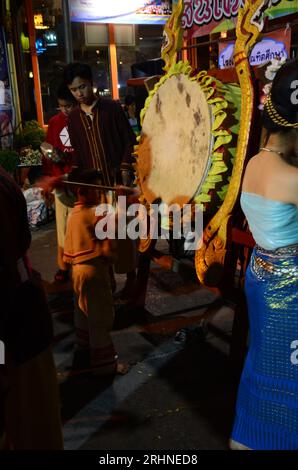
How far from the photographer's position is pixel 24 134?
9320 millimetres

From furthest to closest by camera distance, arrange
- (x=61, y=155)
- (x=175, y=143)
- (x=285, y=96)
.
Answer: (x=61, y=155), (x=175, y=143), (x=285, y=96)

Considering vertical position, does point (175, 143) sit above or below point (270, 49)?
below

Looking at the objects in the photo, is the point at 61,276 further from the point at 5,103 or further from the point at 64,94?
the point at 5,103

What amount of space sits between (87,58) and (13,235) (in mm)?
10864

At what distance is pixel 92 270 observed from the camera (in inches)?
121

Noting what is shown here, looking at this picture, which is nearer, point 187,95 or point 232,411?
point 232,411

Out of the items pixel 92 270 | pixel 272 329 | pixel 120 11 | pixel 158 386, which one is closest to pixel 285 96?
pixel 272 329

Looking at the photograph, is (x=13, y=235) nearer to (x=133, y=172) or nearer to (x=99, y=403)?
(x=99, y=403)

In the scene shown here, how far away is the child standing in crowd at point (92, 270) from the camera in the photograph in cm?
302

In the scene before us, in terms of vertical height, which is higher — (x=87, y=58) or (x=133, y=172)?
(x=87, y=58)

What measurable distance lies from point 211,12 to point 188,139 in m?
2.49

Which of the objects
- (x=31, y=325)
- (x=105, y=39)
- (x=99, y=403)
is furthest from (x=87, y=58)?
(x=31, y=325)

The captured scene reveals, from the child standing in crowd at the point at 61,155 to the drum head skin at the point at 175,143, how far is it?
1406 mm

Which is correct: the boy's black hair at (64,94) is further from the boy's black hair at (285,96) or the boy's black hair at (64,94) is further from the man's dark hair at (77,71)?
the boy's black hair at (285,96)
